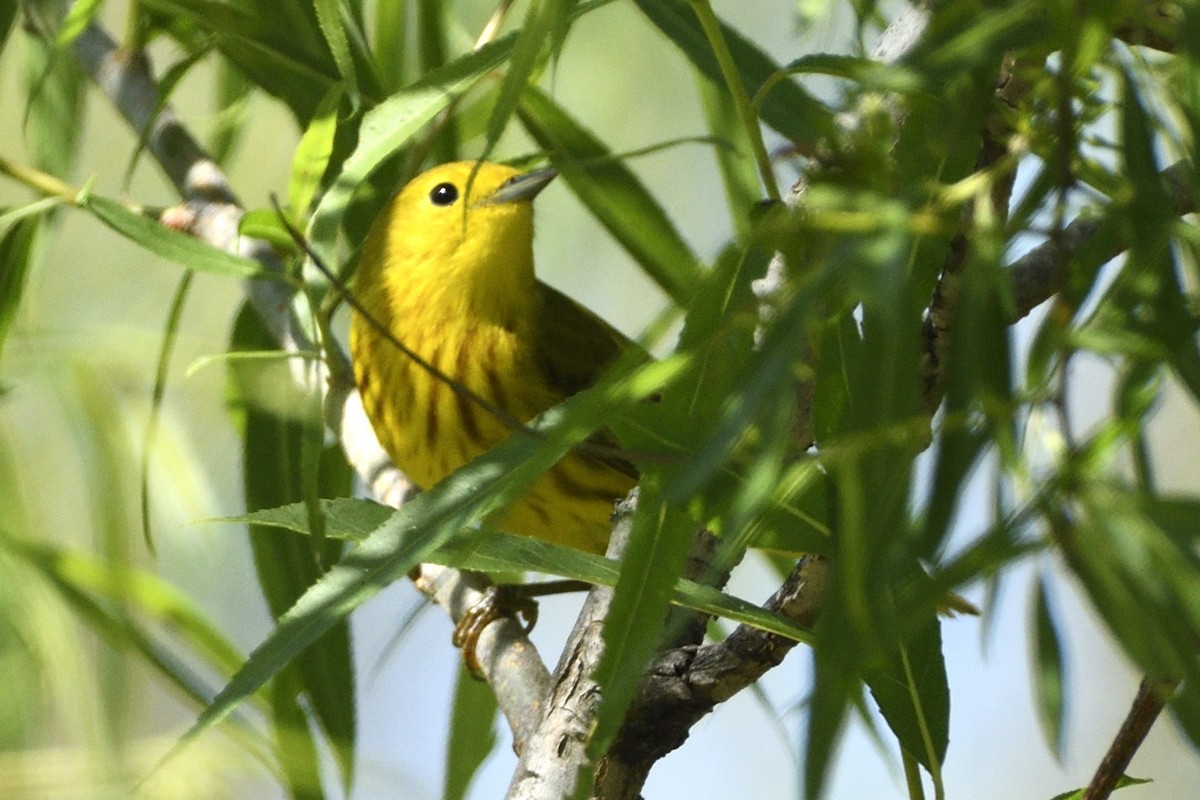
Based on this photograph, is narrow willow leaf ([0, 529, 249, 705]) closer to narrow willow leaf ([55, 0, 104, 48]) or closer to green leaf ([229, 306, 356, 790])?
green leaf ([229, 306, 356, 790])

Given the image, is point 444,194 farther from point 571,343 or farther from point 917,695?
point 917,695

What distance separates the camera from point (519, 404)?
2.05 meters

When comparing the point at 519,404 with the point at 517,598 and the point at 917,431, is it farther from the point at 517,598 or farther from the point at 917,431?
the point at 917,431

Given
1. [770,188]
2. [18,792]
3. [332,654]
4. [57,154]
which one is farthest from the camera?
[57,154]

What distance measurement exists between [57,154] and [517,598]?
2.49 feet

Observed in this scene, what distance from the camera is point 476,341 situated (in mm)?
2113

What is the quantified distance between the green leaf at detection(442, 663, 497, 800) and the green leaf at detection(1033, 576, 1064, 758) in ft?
3.43

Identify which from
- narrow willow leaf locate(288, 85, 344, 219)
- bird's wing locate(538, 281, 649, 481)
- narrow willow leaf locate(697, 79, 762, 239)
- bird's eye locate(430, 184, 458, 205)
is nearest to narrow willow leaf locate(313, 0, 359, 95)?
narrow willow leaf locate(288, 85, 344, 219)

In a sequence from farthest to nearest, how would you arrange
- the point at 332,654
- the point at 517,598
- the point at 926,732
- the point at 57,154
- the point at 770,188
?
1. the point at 517,598
2. the point at 57,154
3. the point at 332,654
4. the point at 926,732
5. the point at 770,188

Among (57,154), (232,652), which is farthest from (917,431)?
(57,154)

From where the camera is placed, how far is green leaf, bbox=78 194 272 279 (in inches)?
54.3

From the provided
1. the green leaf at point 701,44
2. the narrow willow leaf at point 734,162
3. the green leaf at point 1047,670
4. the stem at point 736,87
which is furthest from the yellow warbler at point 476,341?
the green leaf at point 1047,670

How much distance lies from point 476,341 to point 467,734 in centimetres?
64

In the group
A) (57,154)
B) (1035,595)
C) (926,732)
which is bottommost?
(1035,595)
